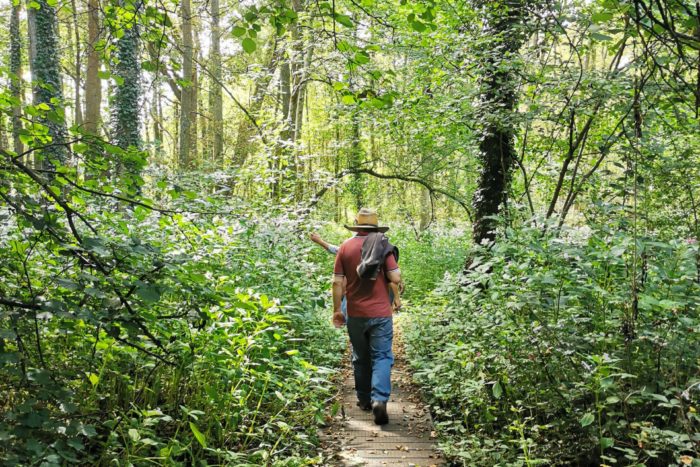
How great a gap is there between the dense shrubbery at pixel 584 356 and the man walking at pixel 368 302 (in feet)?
3.00

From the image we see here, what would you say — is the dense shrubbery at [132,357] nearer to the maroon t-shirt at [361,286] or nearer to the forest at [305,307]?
the forest at [305,307]

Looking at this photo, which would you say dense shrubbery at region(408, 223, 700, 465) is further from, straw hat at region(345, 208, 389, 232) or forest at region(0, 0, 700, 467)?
straw hat at region(345, 208, 389, 232)

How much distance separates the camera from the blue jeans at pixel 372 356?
512 cm

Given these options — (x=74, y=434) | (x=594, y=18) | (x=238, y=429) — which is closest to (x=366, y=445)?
(x=238, y=429)

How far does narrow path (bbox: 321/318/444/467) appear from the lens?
4.21 m

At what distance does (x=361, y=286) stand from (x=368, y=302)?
0.66 feet

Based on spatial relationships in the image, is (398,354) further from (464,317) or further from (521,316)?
(521,316)

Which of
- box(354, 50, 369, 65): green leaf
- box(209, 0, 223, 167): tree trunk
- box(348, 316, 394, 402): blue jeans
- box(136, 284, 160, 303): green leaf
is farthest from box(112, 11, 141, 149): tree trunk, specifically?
box(136, 284, 160, 303): green leaf

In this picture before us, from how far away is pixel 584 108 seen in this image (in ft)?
18.2

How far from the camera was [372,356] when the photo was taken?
211 inches

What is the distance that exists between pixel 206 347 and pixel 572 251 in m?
3.17

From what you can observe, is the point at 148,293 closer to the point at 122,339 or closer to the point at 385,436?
the point at 122,339

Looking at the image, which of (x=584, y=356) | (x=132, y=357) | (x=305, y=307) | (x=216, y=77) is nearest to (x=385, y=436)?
(x=584, y=356)

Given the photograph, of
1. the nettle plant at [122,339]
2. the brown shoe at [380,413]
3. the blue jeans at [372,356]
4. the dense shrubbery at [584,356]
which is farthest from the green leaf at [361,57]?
the brown shoe at [380,413]
